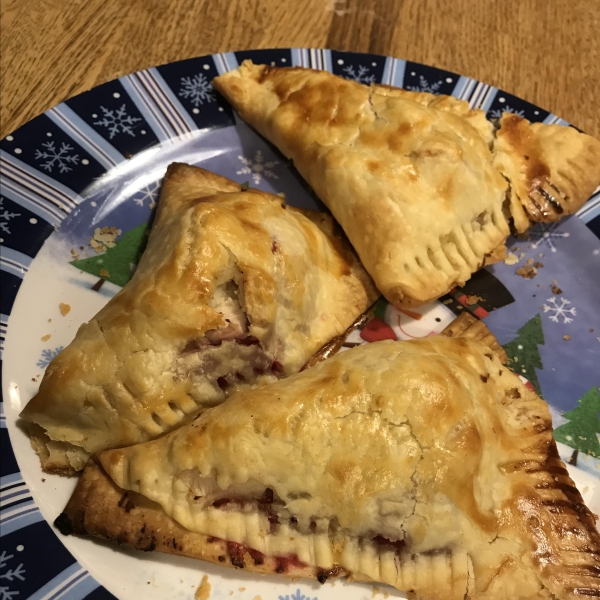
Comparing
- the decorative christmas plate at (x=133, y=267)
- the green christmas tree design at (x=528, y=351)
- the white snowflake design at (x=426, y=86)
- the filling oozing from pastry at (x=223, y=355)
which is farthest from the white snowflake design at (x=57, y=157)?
the green christmas tree design at (x=528, y=351)

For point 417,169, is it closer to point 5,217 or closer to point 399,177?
point 399,177

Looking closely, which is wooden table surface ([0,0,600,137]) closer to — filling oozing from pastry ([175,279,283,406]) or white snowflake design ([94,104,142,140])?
white snowflake design ([94,104,142,140])

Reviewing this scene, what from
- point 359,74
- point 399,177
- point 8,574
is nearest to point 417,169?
point 399,177

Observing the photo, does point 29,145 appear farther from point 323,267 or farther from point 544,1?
point 544,1

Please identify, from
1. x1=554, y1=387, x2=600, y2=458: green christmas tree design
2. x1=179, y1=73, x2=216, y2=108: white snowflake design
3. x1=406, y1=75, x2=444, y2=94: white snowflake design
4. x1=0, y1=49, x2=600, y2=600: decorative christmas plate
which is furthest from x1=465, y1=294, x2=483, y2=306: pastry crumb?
x1=179, y1=73, x2=216, y2=108: white snowflake design

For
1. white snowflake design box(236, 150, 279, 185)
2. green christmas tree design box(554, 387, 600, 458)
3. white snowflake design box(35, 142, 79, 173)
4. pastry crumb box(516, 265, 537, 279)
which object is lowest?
green christmas tree design box(554, 387, 600, 458)
